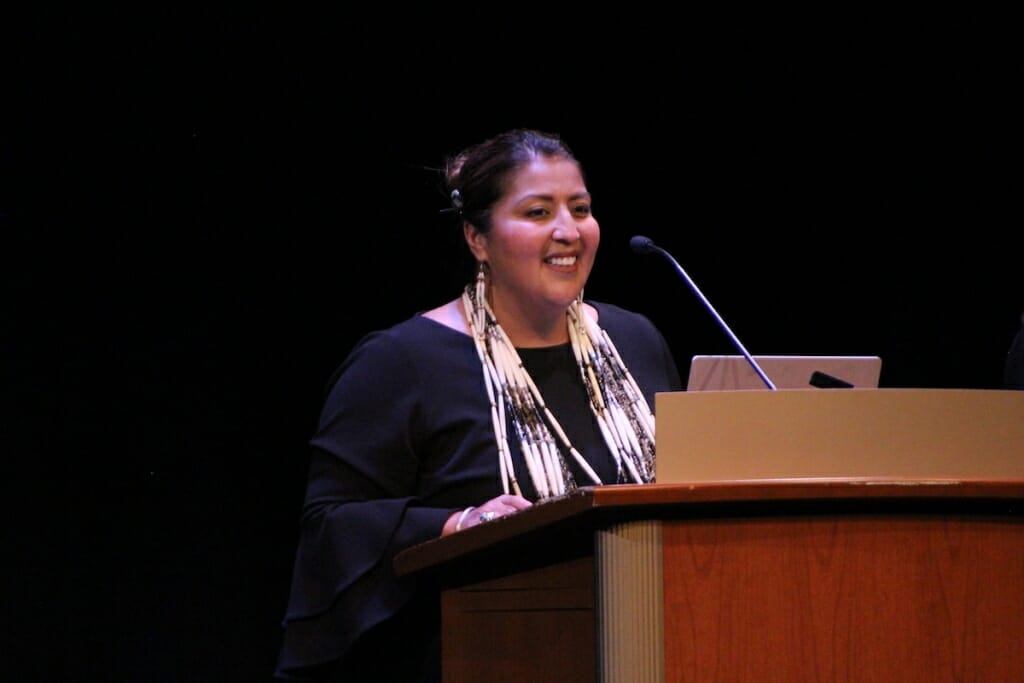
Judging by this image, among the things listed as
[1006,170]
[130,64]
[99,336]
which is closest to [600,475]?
[99,336]

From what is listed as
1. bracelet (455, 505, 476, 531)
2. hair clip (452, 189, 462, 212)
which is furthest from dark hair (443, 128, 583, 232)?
bracelet (455, 505, 476, 531)

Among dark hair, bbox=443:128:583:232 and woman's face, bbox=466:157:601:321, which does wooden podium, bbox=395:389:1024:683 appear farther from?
dark hair, bbox=443:128:583:232

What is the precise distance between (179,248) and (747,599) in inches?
81.4

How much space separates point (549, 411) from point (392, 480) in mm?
368

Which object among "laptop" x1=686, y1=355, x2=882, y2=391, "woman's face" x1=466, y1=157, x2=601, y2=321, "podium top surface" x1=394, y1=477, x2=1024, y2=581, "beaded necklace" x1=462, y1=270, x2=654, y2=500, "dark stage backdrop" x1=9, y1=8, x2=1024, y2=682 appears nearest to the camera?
"podium top surface" x1=394, y1=477, x2=1024, y2=581

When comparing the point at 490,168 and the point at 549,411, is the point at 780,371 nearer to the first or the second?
the point at 549,411

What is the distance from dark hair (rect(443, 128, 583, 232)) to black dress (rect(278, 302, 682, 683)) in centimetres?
27

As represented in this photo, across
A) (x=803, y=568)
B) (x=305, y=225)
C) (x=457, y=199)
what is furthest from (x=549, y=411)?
(x=803, y=568)

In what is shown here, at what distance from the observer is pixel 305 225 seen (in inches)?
126

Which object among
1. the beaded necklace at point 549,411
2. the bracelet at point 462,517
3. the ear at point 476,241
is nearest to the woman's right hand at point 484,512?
the bracelet at point 462,517

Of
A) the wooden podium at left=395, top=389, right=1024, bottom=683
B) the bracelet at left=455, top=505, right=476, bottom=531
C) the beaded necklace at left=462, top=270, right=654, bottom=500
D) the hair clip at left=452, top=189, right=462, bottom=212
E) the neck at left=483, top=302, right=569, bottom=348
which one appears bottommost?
the wooden podium at left=395, top=389, right=1024, bottom=683

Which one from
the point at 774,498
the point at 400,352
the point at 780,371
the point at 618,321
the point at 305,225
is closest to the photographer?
the point at 774,498

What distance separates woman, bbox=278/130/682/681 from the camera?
217cm

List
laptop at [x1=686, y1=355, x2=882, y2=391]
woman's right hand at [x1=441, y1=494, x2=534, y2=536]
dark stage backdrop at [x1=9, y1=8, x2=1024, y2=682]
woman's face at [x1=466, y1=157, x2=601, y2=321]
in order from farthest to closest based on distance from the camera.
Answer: dark stage backdrop at [x1=9, y1=8, x2=1024, y2=682], woman's face at [x1=466, y1=157, x2=601, y2=321], laptop at [x1=686, y1=355, x2=882, y2=391], woman's right hand at [x1=441, y1=494, x2=534, y2=536]
